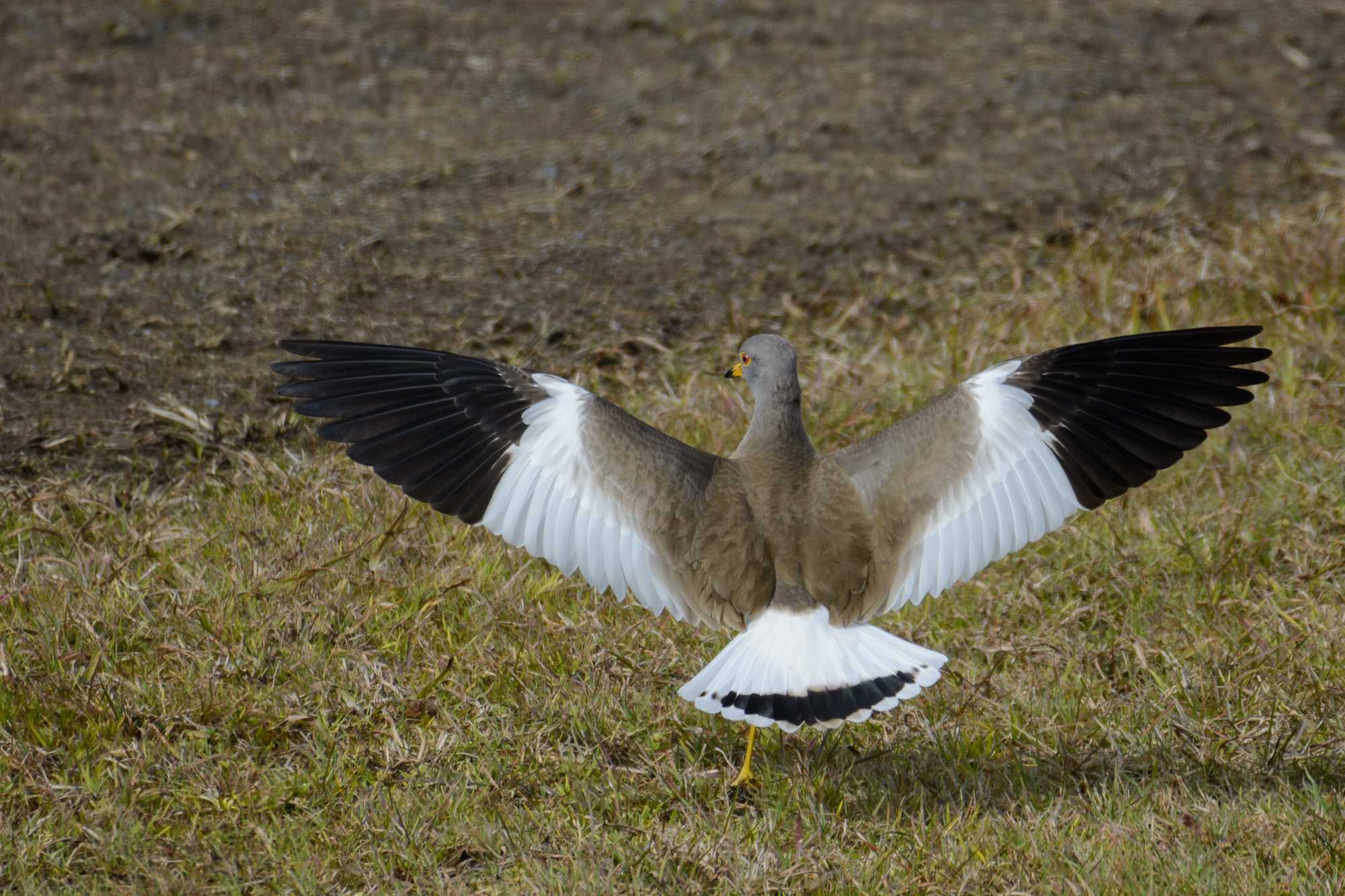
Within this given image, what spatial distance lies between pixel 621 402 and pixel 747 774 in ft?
7.41

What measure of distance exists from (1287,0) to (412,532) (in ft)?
25.0

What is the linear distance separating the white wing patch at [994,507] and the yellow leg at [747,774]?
1.67ft

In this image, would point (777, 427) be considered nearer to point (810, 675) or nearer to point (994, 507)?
point (994, 507)

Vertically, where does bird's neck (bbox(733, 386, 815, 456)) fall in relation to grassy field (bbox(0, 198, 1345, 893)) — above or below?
above

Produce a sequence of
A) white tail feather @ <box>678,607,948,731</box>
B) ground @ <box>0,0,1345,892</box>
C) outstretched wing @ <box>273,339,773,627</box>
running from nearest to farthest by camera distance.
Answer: white tail feather @ <box>678,607,948,731</box> → ground @ <box>0,0,1345,892</box> → outstretched wing @ <box>273,339,773,627</box>

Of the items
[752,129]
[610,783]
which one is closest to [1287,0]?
[752,129]

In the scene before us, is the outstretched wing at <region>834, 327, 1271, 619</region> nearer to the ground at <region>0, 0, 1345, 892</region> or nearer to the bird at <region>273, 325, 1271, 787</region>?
the bird at <region>273, 325, 1271, 787</region>

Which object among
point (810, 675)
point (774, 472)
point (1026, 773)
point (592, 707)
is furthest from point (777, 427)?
point (1026, 773)

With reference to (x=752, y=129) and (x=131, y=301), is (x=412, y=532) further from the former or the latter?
(x=752, y=129)

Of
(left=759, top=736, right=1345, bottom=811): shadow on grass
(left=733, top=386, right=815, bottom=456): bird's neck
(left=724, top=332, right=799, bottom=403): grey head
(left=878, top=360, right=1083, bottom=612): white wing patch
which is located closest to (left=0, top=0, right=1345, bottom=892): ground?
(left=759, top=736, right=1345, bottom=811): shadow on grass

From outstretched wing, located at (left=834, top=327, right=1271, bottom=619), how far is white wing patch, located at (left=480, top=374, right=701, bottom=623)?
592 millimetres

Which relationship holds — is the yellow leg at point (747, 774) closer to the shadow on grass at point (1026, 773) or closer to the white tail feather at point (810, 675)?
the shadow on grass at point (1026, 773)

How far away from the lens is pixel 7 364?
577 centimetres

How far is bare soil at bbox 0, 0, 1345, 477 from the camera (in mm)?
6297
